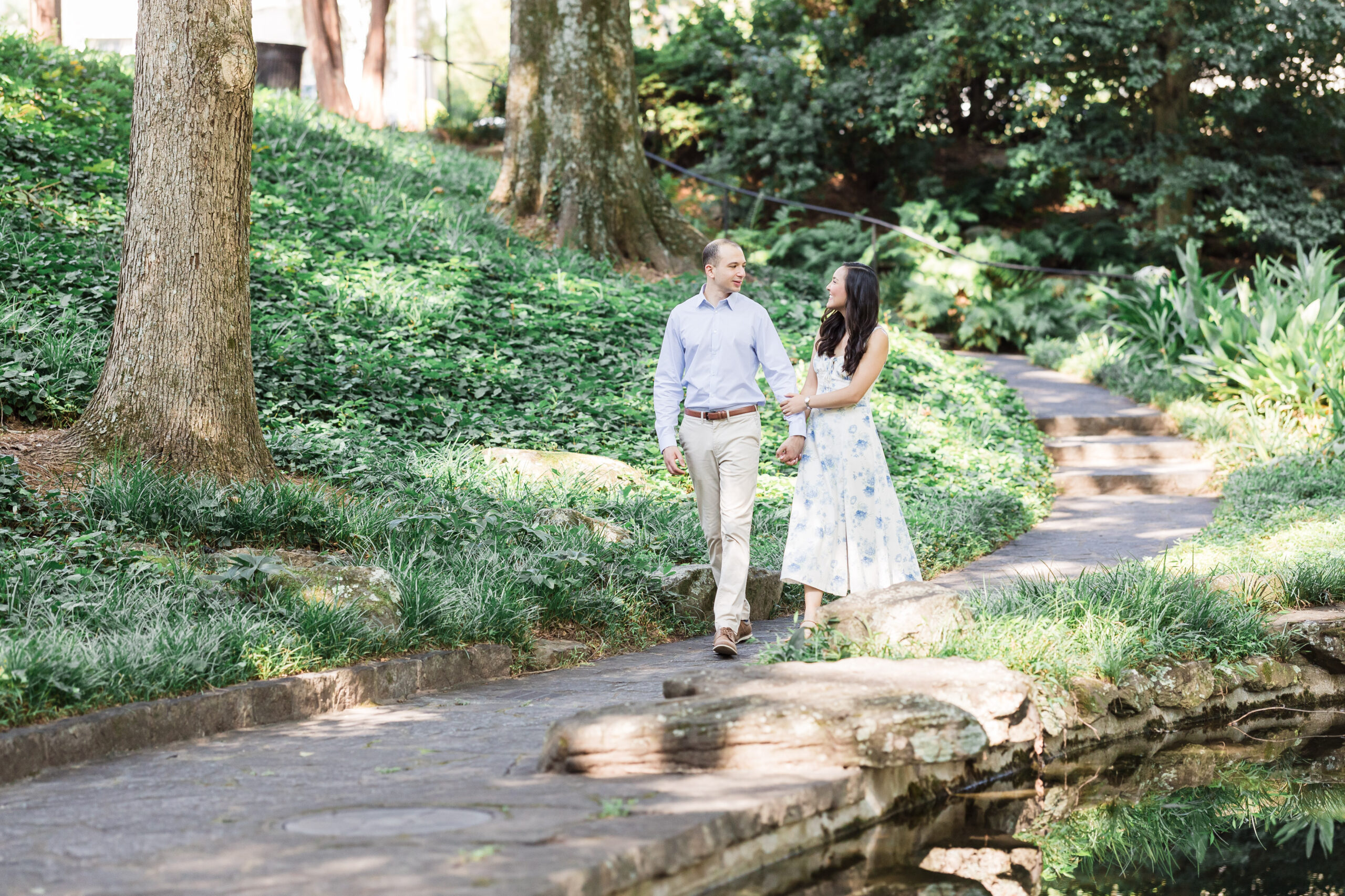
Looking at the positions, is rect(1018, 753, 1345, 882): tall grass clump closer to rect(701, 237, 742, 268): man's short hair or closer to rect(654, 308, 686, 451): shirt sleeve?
rect(654, 308, 686, 451): shirt sleeve

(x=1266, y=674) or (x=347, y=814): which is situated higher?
(x=347, y=814)

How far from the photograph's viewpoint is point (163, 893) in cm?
280

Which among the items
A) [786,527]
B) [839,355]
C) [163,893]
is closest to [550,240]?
[786,527]

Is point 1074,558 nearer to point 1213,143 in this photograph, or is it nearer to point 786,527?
point 786,527

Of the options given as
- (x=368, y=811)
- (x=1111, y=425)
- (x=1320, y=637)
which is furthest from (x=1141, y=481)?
(x=368, y=811)

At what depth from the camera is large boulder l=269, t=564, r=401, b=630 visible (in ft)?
17.2

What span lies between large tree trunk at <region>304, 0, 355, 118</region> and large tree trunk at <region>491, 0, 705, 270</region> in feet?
22.0

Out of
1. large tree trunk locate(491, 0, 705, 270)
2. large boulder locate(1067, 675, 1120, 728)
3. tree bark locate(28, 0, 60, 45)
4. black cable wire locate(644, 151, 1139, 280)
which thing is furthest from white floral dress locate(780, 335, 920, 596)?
tree bark locate(28, 0, 60, 45)

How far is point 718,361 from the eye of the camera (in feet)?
19.0

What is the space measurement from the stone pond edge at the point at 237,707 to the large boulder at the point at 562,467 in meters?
2.62

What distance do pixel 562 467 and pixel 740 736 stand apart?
4.71 m

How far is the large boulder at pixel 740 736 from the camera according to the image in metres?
3.79

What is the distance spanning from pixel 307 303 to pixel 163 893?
25.8ft

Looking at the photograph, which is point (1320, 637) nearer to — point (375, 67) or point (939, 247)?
point (939, 247)
